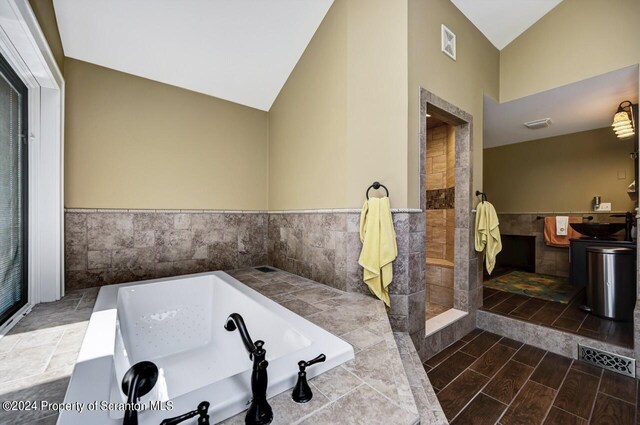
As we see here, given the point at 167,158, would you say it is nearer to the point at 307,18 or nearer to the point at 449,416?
the point at 307,18

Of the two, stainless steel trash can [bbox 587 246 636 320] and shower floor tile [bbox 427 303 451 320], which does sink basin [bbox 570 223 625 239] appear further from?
shower floor tile [bbox 427 303 451 320]

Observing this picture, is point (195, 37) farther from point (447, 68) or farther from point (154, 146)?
point (447, 68)

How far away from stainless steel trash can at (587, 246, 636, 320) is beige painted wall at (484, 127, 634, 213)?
6.17 ft

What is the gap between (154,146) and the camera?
2598 millimetres

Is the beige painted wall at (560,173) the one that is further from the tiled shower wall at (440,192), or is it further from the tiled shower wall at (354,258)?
the tiled shower wall at (354,258)

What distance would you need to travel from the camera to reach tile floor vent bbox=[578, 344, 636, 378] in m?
1.96

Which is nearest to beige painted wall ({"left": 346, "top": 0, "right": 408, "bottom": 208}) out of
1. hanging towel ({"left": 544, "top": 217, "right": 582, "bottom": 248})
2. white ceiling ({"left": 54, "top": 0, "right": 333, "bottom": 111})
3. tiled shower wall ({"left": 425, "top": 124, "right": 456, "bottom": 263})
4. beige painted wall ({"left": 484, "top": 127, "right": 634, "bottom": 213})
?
white ceiling ({"left": 54, "top": 0, "right": 333, "bottom": 111})

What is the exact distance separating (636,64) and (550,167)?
8.28ft

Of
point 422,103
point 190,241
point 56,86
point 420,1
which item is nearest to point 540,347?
point 422,103

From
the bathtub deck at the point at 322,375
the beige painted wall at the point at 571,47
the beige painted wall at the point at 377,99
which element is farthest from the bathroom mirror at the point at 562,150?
the bathtub deck at the point at 322,375

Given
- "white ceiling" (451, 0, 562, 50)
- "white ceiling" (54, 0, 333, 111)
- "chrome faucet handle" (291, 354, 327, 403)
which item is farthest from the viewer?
"white ceiling" (451, 0, 562, 50)

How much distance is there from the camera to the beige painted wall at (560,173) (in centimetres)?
374

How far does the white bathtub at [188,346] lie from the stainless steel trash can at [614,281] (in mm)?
2845

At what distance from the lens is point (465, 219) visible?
2680 millimetres
